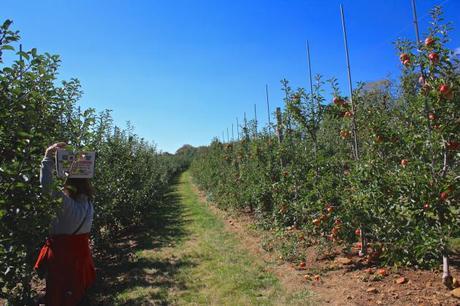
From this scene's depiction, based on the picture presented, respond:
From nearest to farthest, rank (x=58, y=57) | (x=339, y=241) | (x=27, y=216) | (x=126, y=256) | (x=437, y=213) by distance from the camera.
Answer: (x=27, y=216) → (x=58, y=57) → (x=437, y=213) → (x=339, y=241) → (x=126, y=256)

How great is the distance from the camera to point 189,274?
573 cm

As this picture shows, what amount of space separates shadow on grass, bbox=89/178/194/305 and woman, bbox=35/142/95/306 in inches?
72.7

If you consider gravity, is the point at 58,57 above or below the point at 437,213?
above

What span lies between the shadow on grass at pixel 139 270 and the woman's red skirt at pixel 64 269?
183 cm

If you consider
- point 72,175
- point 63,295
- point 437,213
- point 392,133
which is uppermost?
point 392,133

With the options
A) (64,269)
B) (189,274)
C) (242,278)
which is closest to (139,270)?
(189,274)

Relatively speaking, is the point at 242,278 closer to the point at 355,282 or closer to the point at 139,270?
the point at 355,282

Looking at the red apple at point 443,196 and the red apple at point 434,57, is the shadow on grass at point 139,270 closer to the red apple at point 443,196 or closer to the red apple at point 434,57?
the red apple at point 443,196

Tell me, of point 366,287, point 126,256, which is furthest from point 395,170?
point 126,256

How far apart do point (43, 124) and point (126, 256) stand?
388cm

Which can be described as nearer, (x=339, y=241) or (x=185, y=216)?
(x=339, y=241)

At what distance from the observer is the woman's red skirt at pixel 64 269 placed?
2.90 meters

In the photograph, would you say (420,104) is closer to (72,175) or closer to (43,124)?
(72,175)

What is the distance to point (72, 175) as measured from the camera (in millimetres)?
2941
